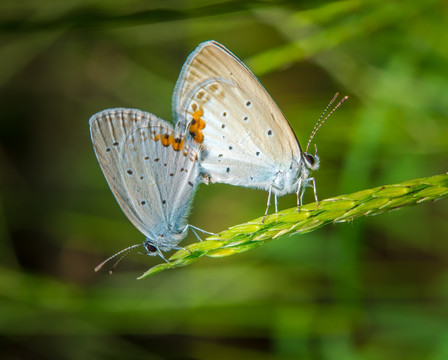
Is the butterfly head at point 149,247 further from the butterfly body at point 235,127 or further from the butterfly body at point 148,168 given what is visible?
the butterfly body at point 235,127

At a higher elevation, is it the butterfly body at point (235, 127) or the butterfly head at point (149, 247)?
the butterfly body at point (235, 127)

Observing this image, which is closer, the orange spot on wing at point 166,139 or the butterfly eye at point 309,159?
the butterfly eye at point 309,159

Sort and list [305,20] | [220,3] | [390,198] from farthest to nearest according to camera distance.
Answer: [305,20]
[220,3]
[390,198]

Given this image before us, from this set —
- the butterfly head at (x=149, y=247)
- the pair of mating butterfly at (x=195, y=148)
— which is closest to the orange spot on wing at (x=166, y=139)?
the pair of mating butterfly at (x=195, y=148)

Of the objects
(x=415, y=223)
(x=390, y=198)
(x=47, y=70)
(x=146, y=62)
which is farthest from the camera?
(x=47, y=70)

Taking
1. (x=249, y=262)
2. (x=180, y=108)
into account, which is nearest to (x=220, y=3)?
(x=180, y=108)

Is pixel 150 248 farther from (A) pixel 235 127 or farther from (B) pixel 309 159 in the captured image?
(B) pixel 309 159

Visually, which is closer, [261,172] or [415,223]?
[261,172]

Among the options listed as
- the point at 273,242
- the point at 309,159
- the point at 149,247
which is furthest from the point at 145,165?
the point at 273,242

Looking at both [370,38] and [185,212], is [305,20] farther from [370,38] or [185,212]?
[185,212]
